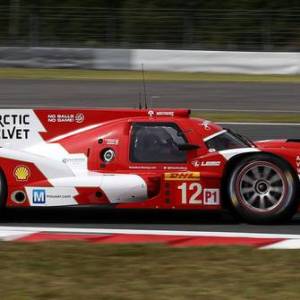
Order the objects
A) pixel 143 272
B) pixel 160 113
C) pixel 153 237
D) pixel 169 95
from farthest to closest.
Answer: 1. pixel 169 95
2. pixel 160 113
3. pixel 153 237
4. pixel 143 272

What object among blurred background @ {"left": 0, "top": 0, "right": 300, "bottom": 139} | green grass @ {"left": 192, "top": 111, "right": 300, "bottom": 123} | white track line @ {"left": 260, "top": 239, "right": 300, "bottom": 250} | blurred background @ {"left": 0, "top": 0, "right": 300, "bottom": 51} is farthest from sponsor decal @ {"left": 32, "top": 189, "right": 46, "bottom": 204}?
blurred background @ {"left": 0, "top": 0, "right": 300, "bottom": 51}

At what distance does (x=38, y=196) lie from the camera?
25.5 feet

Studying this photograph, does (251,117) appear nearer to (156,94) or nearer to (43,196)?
(156,94)

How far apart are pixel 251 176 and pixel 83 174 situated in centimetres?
153

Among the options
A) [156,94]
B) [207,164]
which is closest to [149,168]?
[207,164]

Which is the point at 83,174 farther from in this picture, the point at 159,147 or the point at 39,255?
the point at 39,255

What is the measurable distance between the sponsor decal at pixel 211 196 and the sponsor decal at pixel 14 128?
1804mm

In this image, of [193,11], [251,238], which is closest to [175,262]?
[251,238]

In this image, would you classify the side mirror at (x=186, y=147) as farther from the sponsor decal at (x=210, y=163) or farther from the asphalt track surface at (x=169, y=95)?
the asphalt track surface at (x=169, y=95)

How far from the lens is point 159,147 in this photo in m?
7.88

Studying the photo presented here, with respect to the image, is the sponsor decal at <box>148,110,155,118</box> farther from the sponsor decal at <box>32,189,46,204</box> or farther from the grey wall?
the grey wall

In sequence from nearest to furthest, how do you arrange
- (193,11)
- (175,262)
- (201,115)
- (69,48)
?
(175,262)
(201,115)
(69,48)
(193,11)

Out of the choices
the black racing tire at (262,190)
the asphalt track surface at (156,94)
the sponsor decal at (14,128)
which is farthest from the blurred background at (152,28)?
the black racing tire at (262,190)

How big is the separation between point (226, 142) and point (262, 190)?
22.9 inches
